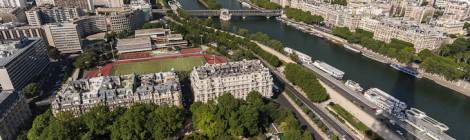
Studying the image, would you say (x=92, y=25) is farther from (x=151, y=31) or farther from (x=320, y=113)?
(x=320, y=113)

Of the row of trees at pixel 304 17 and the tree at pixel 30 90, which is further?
the row of trees at pixel 304 17

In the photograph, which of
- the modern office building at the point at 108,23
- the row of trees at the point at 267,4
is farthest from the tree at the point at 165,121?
the row of trees at the point at 267,4

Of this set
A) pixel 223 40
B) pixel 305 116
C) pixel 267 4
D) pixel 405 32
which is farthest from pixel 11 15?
pixel 405 32

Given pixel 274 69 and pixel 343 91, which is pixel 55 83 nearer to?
pixel 274 69

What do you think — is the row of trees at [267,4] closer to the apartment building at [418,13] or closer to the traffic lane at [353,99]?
the apartment building at [418,13]

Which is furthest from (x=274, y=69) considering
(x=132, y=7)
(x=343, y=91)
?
(x=132, y=7)

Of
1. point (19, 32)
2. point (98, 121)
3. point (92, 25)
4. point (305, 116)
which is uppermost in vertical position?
point (19, 32)
